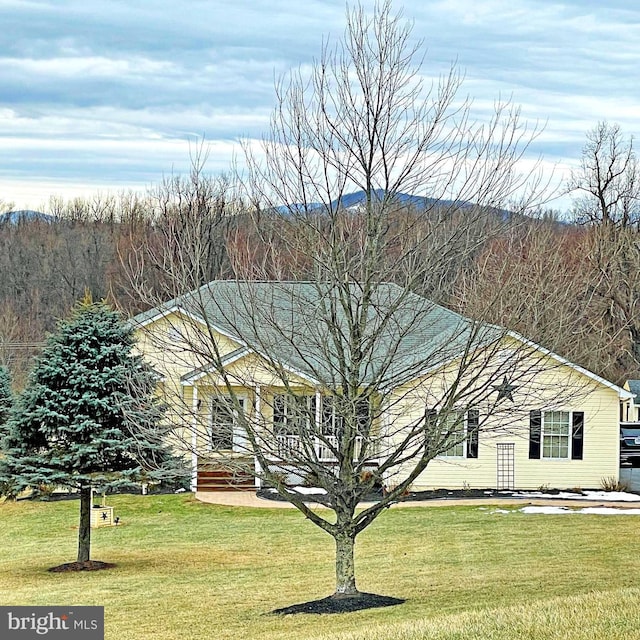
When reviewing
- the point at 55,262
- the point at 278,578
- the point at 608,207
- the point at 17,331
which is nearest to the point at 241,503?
the point at 278,578

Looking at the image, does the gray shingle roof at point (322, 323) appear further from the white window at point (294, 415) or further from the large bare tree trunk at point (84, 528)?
the large bare tree trunk at point (84, 528)

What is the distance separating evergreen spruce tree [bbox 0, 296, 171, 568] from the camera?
16766 mm

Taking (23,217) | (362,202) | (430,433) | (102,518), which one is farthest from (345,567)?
(23,217)

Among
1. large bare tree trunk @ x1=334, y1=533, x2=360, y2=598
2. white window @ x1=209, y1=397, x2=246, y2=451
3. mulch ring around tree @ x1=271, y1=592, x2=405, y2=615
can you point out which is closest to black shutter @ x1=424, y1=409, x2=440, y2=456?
large bare tree trunk @ x1=334, y1=533, x2=360, y2=598

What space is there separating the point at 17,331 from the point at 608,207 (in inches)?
1103

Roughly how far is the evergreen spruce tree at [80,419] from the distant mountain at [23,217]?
215 feet

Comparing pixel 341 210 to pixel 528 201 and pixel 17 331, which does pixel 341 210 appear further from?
pixel 17 331

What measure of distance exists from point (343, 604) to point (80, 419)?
662 centimetres

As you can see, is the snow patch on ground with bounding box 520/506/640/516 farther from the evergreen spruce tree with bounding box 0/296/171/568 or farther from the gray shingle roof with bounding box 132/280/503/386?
the gray shingle roof with bounding box 132/280/503/386

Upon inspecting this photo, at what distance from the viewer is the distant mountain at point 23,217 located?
267ft

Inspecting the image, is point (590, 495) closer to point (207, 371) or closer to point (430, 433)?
point (430, 433)

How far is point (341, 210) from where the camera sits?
38.2 ft

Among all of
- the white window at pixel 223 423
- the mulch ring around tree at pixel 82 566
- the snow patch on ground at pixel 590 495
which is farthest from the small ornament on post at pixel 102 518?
the white window at pixel 223 423

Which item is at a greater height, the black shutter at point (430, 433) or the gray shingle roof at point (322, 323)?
the gray shingle roof at point (322, 323)
